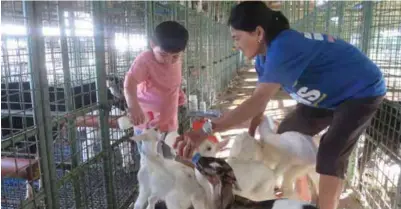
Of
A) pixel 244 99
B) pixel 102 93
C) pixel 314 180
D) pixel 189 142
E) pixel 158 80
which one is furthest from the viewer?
pixel 244 99

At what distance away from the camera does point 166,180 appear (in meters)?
1.74

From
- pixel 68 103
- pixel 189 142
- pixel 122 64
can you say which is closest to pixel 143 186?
pixel 189 142

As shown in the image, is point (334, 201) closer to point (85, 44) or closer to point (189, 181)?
point (189, 181)

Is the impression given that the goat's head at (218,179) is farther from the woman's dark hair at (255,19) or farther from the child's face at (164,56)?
the child's face at (164,56)

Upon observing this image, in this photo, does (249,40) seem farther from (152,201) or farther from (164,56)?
(152,201)

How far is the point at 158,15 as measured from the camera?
346 centimetres

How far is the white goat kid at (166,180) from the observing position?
168 cm

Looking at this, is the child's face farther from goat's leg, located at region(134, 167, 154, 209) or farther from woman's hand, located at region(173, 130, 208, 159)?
woman's hand, located at region(173, 130, 208, 159)

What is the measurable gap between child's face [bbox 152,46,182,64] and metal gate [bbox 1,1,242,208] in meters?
0.32

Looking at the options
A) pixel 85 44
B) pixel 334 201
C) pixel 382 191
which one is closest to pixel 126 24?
pixel 85 44

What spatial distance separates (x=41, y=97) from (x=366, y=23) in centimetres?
283

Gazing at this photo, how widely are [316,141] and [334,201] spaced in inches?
14.0

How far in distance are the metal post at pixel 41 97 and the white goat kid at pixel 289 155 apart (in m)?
1.17

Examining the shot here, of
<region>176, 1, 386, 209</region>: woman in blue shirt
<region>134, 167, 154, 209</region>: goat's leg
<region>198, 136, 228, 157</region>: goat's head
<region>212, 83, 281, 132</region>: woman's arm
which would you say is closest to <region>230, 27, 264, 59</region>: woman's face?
<region>176, 1, 386, 209</region>: woman in blue shirt
